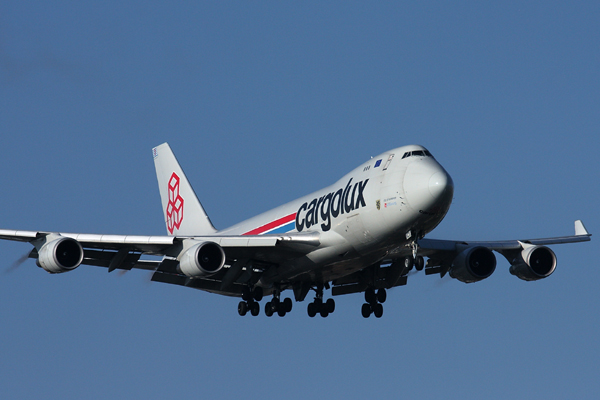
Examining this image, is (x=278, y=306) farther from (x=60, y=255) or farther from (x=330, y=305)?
(x=60, y=255)

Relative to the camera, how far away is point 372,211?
33781mm

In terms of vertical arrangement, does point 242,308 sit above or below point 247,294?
below

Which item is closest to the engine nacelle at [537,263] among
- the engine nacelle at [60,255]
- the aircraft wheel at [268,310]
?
the aircraft wheel at [268,310]

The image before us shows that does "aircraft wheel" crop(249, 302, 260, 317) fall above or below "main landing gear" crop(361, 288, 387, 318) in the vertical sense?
above

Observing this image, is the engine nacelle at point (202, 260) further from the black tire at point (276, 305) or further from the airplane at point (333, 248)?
the black tire at point (276, 305)

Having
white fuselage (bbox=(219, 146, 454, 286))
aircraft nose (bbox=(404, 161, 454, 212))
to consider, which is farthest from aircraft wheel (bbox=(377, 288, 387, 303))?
aircraft nose (bbox=(404, 161, 454, 212))

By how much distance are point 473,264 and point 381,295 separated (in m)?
4.78

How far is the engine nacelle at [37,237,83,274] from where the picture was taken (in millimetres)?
35219

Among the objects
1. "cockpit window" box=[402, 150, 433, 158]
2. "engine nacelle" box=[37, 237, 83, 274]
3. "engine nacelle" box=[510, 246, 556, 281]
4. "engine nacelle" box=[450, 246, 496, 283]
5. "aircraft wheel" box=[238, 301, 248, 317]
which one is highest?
"engine nacelle" box=[37, 237, 83, 274]

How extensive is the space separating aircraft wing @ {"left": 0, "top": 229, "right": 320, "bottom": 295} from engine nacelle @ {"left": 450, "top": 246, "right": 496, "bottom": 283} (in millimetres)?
8385

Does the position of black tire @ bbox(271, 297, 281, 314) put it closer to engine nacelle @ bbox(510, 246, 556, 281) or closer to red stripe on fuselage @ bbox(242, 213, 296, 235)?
red stripe on fuselage @ bbox(242, 213, 296, 235)

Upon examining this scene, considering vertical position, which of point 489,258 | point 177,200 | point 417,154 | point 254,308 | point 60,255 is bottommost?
point 489,258

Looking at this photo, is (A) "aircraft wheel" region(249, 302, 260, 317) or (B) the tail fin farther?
(B) the tail fin

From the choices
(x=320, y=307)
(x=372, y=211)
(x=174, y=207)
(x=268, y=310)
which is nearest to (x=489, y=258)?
(x=320, y=307)
